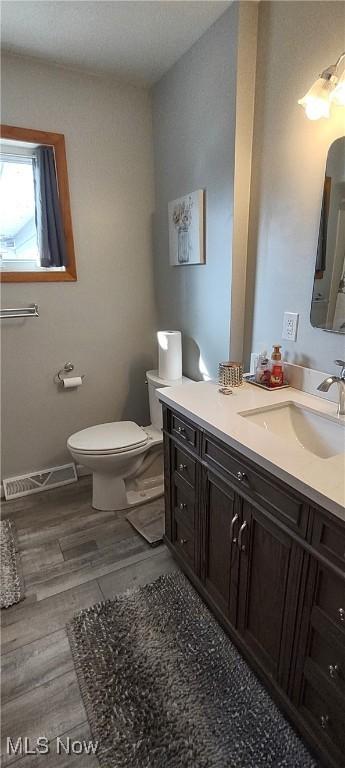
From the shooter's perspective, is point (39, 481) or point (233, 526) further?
point (39, 481)

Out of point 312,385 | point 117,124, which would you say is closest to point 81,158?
point 117,124

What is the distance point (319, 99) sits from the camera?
3.73 ft

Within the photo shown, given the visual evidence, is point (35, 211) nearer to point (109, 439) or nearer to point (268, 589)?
point (109, 439)

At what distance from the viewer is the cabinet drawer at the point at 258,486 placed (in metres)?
→ 0.92

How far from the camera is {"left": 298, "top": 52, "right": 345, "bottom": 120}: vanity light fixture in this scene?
43.5 inches

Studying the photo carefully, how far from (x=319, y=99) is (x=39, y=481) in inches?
93.3

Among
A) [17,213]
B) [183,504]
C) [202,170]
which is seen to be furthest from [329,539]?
[17,213]

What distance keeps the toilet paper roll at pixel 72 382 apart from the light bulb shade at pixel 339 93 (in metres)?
1.83

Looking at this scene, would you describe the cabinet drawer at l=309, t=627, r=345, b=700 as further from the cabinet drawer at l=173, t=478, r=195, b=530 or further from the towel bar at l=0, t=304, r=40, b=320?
the towel bar at l=0, t=304, r=40, b=320

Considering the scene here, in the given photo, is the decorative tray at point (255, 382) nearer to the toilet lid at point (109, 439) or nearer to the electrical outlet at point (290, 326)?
the electrical outlet at point (290, 326)

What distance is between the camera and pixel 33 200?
2.08 metres

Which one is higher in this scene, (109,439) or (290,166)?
(290,166)

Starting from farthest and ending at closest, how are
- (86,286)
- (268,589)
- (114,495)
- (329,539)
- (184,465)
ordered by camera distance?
(86,286)
(114,495)
(184,465)
(268,589)
(329,539)

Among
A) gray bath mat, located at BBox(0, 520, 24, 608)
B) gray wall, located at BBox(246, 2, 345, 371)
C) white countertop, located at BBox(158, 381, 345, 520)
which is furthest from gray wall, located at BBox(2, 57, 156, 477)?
white countertop, located at BBox(158, 381, 345, 520)
